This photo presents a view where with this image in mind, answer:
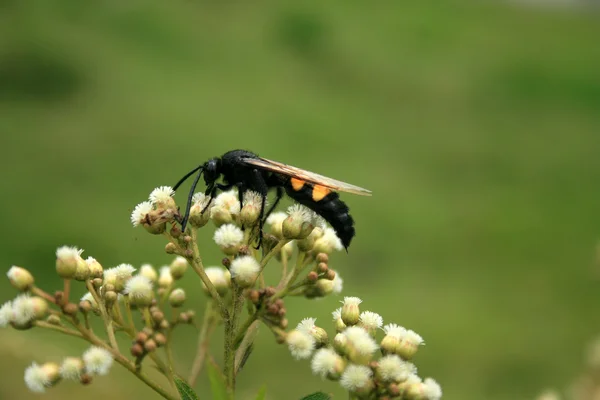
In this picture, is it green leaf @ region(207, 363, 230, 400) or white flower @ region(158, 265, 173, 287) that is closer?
green leaf @ region(207, 363, 230, 400)

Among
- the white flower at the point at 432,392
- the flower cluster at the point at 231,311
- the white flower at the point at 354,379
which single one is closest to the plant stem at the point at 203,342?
the flower cluster at the point at 231,311

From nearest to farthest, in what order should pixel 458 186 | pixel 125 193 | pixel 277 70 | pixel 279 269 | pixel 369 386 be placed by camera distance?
pixel 369 386
pixel 279 269
pixel 125 193
pixel 458 186
pixel 277 70

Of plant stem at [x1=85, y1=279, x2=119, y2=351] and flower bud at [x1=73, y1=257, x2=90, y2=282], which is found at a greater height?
flower bud at [x1=73, y1=257, x2=90, y2=282]

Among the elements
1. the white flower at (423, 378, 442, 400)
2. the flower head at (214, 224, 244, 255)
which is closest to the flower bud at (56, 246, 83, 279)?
the flower head at (214, 224, 244, 255)

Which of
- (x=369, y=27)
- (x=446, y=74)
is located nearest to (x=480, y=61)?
(x=446, y=74)

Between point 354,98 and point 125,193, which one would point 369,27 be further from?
point 125,193

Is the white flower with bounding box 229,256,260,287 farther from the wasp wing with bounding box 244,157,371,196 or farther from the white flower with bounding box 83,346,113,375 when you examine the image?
the wasp wing with bounding box 244,157,371,196
